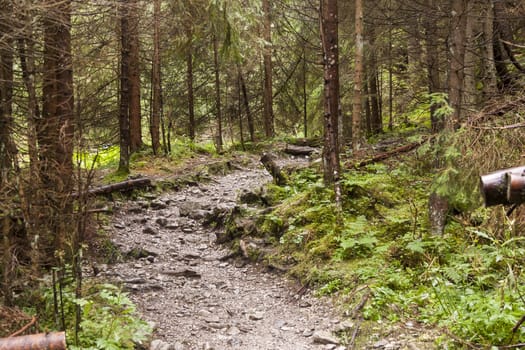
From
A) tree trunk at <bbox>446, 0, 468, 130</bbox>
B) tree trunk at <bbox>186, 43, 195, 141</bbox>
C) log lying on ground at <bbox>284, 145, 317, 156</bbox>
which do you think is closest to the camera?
tree trunk at <bbox>446, 0, 468, 130</bbox>

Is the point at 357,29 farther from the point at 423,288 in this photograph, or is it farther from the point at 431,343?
the point at 431,343

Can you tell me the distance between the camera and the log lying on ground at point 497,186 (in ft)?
6.97

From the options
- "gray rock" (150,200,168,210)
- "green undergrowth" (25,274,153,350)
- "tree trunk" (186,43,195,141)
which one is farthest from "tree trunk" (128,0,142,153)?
"green undergrowth" (25,274,153,350)

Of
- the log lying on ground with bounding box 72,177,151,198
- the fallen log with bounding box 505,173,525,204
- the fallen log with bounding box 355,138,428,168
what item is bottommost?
the log lying on ground with bounding box 72,177,151,198

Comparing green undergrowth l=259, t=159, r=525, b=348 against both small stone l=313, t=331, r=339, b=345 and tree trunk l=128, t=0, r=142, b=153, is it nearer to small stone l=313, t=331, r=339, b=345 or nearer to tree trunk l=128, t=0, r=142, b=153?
small stone l=313, t=331, r=339, b=345

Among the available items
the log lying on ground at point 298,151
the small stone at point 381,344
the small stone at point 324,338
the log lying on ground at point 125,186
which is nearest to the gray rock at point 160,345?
the small stone at point 324,338

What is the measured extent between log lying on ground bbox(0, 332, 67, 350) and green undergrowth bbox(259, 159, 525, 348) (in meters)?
3.48

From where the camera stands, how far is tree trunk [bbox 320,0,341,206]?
28.1 feet

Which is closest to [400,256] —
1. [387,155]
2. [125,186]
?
[387,155]

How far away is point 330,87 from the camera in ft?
28.3

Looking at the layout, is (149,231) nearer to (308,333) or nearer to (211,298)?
(211,298)

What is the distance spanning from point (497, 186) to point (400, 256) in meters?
4.81

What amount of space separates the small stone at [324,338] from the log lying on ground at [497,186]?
149 inches

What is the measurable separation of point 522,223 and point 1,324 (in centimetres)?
564
